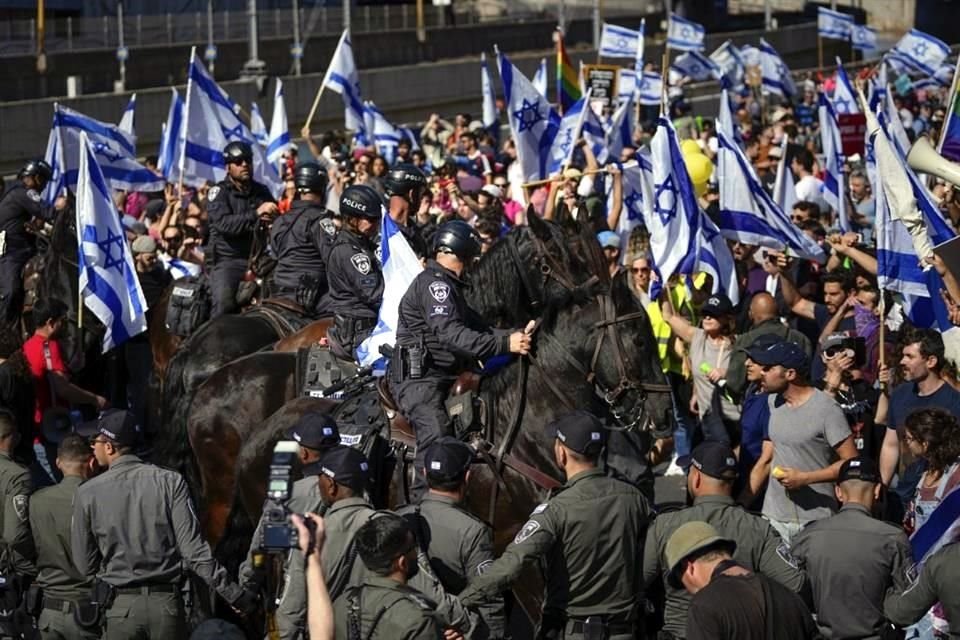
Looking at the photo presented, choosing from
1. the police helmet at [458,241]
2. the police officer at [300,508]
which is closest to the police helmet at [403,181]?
the police helmet at [458,241]

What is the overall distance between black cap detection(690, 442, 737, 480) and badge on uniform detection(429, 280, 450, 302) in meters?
2.21

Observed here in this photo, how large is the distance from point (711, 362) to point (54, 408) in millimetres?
5409

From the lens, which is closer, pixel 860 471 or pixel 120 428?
pixel 860 471

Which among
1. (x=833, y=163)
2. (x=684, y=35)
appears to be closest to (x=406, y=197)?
(x=833, y=163)

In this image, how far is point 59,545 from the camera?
10.6 metres

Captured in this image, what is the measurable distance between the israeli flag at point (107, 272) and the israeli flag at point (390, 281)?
3.81 meters

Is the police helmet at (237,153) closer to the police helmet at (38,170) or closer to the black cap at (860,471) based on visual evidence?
the police helmet at (38,170)

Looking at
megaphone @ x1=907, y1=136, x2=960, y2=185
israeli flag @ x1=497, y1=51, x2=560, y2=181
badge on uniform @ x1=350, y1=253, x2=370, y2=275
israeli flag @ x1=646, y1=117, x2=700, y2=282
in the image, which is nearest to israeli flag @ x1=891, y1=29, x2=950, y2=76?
israeli flag @ x1=497, y1=51, x2=560, y2=181

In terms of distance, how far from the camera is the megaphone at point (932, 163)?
977 cm

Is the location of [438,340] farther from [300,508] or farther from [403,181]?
[403,181]

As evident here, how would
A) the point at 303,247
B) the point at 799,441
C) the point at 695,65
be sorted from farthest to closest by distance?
the point at 695,65, the point at 303,247, the point at 799,441

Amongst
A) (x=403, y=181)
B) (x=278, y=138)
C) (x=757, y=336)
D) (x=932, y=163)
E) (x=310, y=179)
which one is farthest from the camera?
(x=278, y=138)

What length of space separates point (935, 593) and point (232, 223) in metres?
9.61

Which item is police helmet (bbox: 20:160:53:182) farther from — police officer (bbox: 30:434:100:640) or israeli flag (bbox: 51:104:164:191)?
police officer (bbox: 30:434:100:640)
